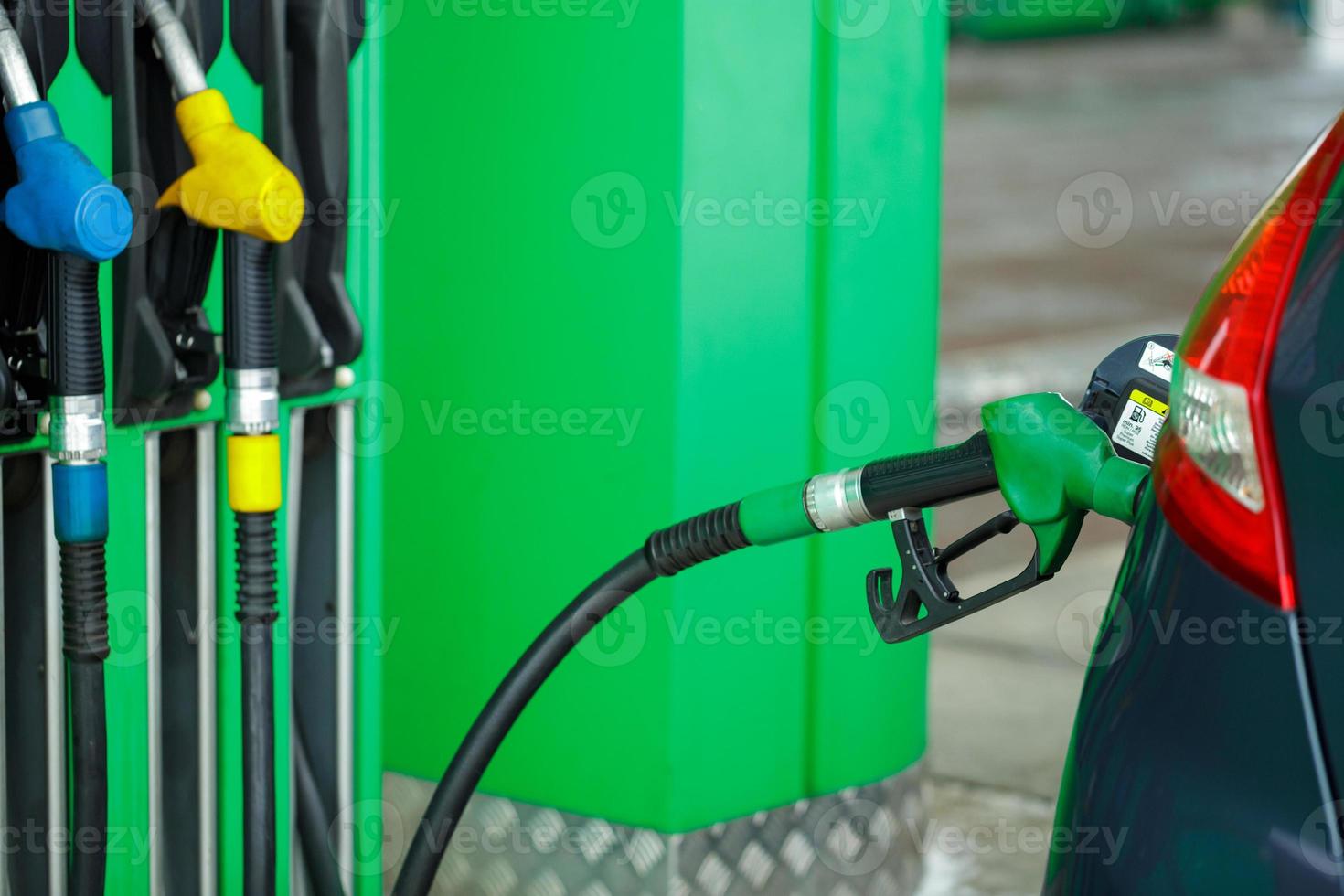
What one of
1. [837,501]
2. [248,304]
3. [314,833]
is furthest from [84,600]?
[837,501]

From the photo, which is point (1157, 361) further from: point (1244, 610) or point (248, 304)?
point (248, 304)

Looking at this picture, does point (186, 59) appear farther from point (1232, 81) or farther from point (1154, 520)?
point (1232, 81)

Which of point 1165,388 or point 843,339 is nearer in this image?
point 1165,388

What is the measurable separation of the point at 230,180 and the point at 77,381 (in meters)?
0.24

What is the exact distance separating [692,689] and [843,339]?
1.75 ft

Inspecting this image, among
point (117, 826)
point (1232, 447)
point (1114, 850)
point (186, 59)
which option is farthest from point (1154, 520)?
point (117, 826)

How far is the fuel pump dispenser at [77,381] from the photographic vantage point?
156cm

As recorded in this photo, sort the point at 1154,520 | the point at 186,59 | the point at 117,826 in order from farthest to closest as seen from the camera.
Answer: the point at 117,826 → the point at 186,59 → the point at 1154,520

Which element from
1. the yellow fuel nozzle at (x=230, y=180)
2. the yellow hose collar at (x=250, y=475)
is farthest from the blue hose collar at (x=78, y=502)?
the yellow fuel nozzle at (x=230, y=180)

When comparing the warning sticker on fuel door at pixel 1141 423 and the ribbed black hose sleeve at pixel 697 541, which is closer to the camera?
the warning sticker on fuel door at pixel 1141 423

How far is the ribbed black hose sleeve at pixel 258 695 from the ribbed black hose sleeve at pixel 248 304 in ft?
0.53

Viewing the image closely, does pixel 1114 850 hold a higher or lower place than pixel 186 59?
lower

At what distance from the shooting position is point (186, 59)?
172 centimetres

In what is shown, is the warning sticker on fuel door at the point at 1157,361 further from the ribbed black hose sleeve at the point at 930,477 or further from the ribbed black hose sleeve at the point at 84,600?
the ribbed black hose sleeve at the point at 84,600
